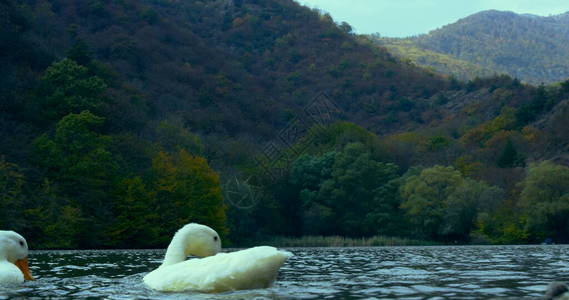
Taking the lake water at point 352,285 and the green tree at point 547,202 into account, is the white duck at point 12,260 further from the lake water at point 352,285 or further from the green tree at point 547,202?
the green tree at point 547,202

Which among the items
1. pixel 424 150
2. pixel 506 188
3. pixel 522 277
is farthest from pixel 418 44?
pixel 522 277

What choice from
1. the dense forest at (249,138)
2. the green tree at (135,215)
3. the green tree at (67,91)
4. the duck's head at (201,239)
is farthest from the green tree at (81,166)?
the duck's head at (201,239)

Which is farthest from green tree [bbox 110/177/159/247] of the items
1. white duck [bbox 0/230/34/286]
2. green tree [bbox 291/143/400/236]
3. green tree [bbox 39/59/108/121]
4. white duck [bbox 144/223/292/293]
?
white duck [bbox 144/223/292/293]

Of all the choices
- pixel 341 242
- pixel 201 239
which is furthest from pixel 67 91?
pixel 201 239

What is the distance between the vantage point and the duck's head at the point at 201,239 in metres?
12.8

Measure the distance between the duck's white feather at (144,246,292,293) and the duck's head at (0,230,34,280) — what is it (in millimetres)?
3841

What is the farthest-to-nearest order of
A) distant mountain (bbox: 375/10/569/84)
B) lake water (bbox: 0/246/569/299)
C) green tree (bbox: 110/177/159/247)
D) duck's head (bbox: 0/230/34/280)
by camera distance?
distant mountain (bbox: 375/10/569/84)
green tree (bbox: 110/177/159/247)
duck's head (bbox: 0/230/34/280)
lake water (bbox: 0/246/569/299)

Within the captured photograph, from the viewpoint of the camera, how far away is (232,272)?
11125 millimetres

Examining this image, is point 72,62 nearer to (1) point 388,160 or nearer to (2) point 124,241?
(2) point 124,241

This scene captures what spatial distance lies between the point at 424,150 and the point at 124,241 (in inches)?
1997

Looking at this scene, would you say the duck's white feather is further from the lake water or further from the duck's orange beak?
the duck's orange beak

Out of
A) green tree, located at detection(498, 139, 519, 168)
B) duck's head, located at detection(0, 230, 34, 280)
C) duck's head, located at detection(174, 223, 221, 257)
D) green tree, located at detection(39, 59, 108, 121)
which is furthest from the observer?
green tree, located at detection(498, 139, 519, 168)

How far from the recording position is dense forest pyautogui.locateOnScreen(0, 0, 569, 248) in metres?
46.4

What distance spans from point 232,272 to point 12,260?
5.25 m
